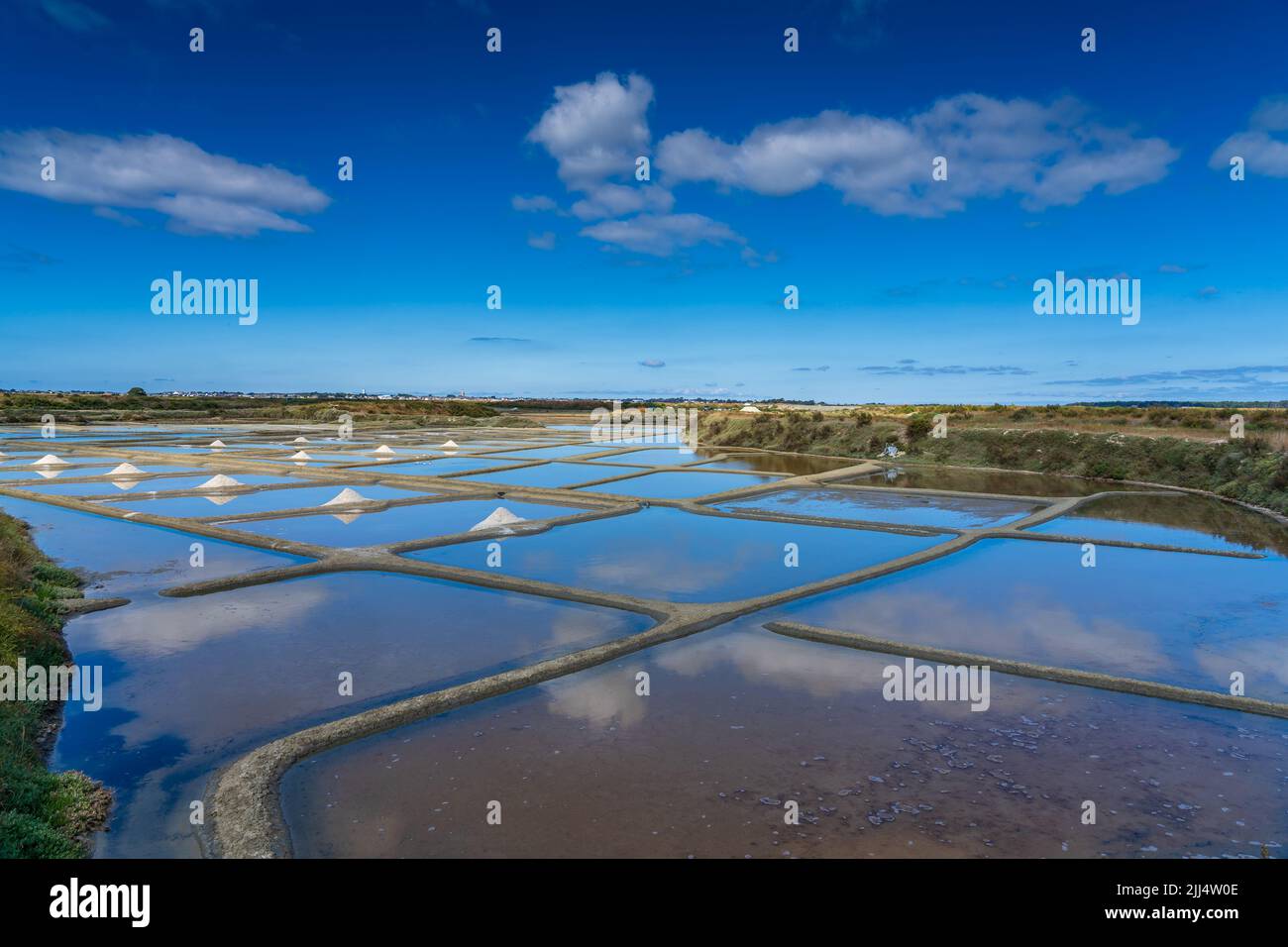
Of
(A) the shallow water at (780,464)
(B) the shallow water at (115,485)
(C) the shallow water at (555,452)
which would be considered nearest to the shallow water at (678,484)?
(A) the shallow water at (780,464)

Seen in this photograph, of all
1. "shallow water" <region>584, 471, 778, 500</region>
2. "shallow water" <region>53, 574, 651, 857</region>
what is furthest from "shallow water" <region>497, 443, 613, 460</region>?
"shallow water" <region>53, 574, 651, 857</region>

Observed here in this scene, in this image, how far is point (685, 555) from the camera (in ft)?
35.4

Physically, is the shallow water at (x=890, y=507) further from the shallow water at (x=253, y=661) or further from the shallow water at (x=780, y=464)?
the shallow water at (x=253, y=661)

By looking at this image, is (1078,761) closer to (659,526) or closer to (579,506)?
(659,526)

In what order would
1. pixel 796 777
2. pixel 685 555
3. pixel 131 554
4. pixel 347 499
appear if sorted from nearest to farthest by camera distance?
pixel 796 777 < pixel 131 554 < pixel 685 555 < pixel 347 499

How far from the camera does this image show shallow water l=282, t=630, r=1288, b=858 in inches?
144

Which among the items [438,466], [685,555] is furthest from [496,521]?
[438,466]

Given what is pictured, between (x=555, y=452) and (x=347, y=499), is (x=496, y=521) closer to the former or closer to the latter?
(x=347, y=499)

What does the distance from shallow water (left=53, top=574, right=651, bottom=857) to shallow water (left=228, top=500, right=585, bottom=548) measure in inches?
106

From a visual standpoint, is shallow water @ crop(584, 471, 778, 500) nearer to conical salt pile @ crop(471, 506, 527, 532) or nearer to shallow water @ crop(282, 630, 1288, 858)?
conical salt pile @ crop(471, 506, 527, 532)

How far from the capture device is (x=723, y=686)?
228 inches

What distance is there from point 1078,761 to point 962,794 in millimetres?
1038

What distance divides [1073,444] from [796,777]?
23.7 m
